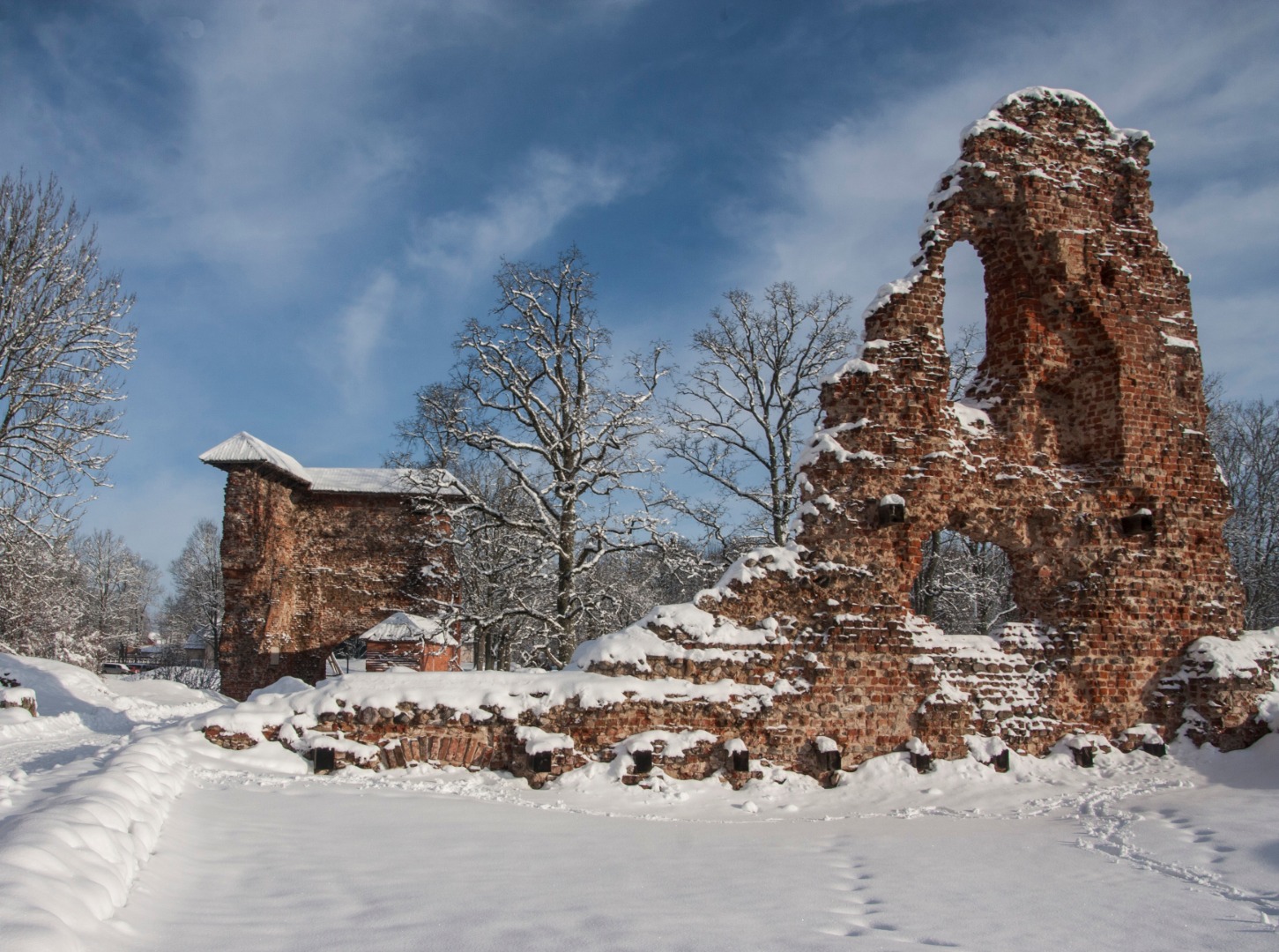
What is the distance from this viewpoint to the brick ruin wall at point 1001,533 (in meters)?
8.64

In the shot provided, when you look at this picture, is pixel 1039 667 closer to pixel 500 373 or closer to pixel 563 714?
pixel 563 714

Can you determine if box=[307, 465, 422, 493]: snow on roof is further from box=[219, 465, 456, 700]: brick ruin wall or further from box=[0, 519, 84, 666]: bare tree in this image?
box=[0, 519, 84, 666]: bare tree

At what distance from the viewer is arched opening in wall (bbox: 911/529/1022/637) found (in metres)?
16.8

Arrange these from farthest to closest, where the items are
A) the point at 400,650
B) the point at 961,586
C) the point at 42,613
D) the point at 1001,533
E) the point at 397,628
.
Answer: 1. the point at 42,613
2. the point at 397,628
3. the point at 400,650
4. the point at 961,586
5. the point at 1001,533

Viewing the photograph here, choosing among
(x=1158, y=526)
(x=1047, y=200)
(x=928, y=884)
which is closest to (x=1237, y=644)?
(x=1158, y=526)

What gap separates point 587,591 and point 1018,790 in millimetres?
9373

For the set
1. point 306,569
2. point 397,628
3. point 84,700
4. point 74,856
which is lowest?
point 84,700

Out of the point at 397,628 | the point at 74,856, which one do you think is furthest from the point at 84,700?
the point at 74,856

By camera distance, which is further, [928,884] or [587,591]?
[587,591]

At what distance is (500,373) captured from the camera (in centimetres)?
1616

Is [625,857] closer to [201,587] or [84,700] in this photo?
[84,700]

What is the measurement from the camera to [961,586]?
1666 centimetres

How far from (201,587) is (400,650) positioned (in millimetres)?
31275

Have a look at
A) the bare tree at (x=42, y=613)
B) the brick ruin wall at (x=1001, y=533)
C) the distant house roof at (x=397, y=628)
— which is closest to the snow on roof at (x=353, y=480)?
the distant house roof at (x=397, y=628)
